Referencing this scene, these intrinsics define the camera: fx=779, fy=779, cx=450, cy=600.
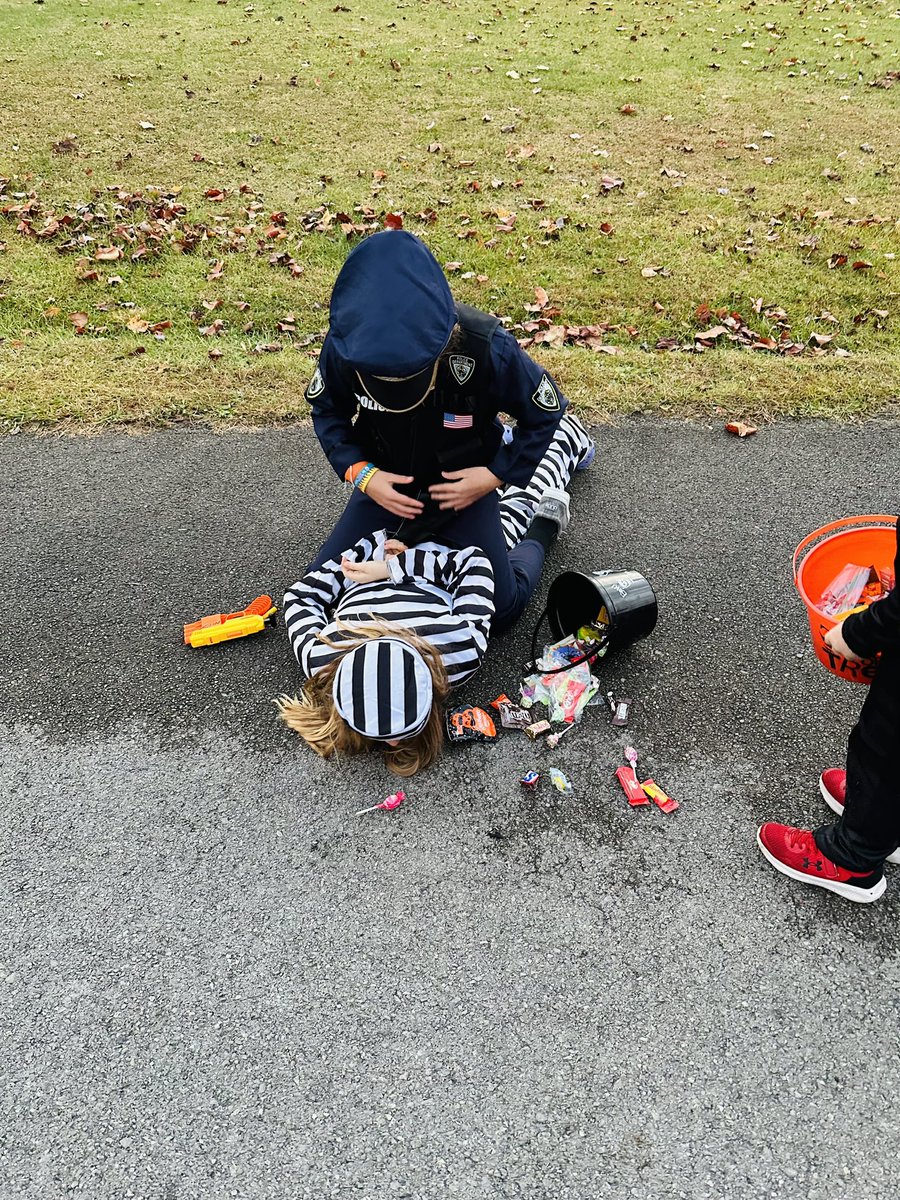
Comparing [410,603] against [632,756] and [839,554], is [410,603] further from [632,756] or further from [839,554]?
[839,554]

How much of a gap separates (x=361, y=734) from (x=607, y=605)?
1.04 metres

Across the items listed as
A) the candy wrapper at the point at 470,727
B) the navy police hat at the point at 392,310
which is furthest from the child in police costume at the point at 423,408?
the candy wrapper at the point at 470,727

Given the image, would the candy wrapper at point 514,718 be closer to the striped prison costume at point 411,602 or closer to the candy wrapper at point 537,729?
the candy wrapper at point 537,729

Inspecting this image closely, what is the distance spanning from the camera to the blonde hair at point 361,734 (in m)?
2.79

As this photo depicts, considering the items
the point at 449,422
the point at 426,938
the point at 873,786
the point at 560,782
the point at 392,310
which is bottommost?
the point at 426,938

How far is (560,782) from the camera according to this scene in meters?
2.76

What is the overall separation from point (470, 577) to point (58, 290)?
4.63m

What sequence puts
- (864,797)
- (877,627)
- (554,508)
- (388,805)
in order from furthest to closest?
(554,508), (388,805), (864,797), (877,627)

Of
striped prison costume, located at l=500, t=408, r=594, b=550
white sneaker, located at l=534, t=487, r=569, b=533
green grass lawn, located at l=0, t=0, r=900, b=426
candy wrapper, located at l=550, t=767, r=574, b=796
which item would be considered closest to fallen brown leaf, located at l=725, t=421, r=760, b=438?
green grass lawn, located at l=0, t=0, r=900, b=426

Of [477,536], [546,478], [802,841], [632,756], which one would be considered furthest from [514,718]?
[546,478]

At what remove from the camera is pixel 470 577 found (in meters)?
3.16

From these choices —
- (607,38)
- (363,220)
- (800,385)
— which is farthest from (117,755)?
(607,38)

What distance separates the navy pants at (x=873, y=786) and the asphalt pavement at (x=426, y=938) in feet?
0.73

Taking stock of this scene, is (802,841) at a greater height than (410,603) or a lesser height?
lesser
